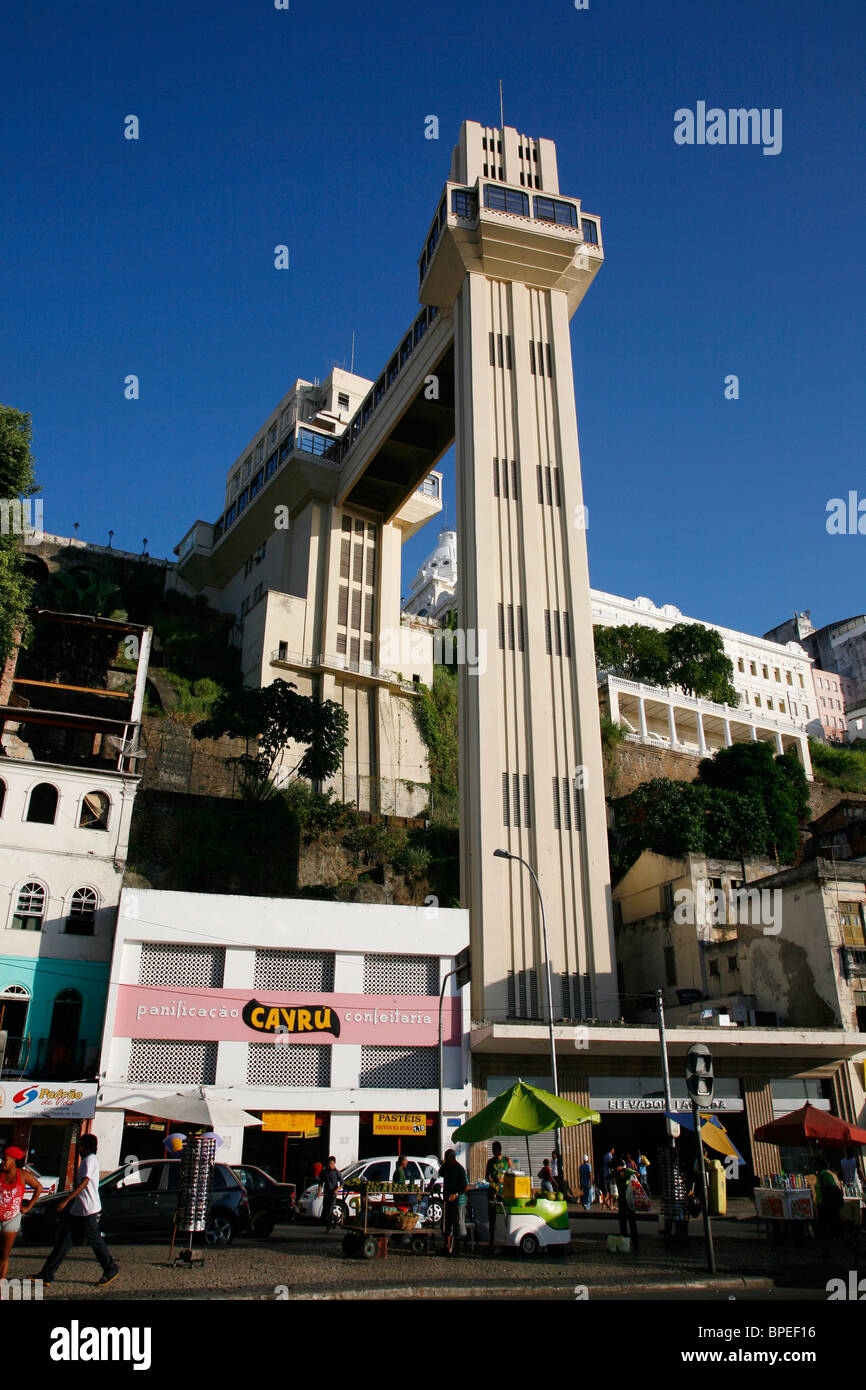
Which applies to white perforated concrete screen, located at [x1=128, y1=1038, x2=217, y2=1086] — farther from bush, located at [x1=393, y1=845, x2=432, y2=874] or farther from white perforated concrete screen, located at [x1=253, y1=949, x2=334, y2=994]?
bush, located at [x1=393, y1=845, x2=432, y2=874]

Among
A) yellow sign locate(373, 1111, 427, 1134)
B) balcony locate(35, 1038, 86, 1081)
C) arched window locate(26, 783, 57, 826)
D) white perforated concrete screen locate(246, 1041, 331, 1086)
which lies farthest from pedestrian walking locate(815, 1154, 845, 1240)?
arched window locate(26, 783, 57, 826)

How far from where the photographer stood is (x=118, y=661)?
1948 inches

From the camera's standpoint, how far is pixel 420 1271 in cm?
1439

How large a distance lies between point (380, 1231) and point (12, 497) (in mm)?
28473

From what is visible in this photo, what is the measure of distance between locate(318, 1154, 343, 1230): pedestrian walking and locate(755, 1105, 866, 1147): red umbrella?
9.71 metres

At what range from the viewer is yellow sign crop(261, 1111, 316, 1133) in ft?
94.9

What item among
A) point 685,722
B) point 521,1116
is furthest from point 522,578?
point 685,722

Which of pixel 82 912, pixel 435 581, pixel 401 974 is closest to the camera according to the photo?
pixel 82 912

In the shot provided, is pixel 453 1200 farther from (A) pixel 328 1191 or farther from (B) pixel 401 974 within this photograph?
(B) pixel 401 974

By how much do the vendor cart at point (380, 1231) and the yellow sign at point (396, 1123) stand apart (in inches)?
473

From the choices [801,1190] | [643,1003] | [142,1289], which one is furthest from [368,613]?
[142,1289]

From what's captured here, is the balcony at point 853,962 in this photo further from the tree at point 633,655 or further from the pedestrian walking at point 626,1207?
the tree at point 633,655

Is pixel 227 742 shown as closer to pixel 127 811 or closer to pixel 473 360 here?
pixel 127 811
